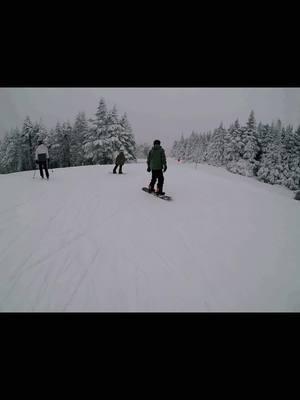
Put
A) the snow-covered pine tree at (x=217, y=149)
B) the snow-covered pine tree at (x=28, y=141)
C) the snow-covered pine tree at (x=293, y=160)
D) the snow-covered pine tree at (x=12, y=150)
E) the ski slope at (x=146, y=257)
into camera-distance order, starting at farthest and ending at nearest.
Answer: the snow-covered pine tree at (x=217, y=149) < the snow-covered pine tree at (x=12, y=150) < the snow-covered pine tree at (x=28, y=141) < the snow-covered pine tree at (x=293, y=160) < the ski slope at (x=146, y=257)

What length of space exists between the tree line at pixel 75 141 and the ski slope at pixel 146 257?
85.9ft

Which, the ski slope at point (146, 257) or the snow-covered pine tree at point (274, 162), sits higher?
the ski slope at point (146, 257)

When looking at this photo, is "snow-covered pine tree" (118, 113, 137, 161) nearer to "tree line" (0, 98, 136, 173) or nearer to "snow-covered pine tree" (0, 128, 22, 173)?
"tree line" (0, 98, 136, 173)

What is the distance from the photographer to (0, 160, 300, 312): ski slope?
2480 millimetres

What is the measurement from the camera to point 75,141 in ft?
124

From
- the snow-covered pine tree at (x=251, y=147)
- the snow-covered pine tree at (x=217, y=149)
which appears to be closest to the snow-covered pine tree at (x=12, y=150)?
the snow-covered pine tree at (x=217, y=149)

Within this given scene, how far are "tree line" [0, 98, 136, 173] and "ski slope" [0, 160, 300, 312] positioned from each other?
26.2 metres

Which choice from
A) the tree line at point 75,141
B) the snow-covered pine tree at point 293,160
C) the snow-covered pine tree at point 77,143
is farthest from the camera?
the snow-covered pine tree at point 77,143

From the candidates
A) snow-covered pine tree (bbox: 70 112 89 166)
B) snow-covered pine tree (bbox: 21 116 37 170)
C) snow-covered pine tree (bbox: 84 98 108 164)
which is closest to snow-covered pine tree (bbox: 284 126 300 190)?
snow-covered pine tree (bbox: 84 98 108 164)

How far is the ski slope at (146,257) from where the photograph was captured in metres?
2.48

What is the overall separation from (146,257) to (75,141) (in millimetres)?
40171

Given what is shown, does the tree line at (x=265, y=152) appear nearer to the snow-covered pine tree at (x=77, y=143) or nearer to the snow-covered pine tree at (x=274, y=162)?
the snow-covered pine tree at (x=274, y=162)
